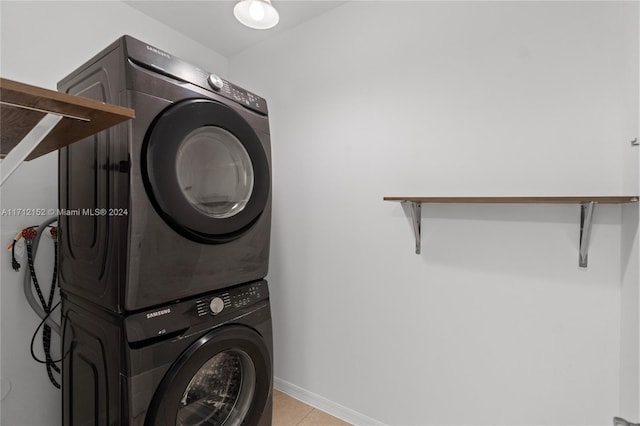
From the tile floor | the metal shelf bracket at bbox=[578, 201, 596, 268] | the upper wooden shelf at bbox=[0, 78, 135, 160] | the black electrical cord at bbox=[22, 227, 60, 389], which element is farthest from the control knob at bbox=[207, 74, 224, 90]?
the tile floor

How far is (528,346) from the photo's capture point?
4.44ft

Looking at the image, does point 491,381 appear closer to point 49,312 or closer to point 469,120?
point 469,120

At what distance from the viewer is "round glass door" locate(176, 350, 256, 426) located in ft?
4.36

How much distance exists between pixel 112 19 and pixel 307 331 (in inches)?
91.9

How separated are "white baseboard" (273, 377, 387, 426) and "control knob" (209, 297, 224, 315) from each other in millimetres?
1135

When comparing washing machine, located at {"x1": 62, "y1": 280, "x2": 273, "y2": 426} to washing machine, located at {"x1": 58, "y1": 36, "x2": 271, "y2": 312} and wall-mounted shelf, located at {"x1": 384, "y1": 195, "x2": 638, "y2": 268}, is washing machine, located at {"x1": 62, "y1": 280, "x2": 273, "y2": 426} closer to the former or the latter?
washing machine, located at {"x1": 58, "y1": 36, "x2": 271, "y2": 312}

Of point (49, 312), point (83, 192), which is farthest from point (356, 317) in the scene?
point (49, 312)

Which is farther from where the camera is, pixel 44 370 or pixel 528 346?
pixel 44 370

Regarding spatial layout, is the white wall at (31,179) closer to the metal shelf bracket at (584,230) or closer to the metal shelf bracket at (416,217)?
the metal shelf bracket at (416,217)

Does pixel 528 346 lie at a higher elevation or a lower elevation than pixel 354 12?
lower

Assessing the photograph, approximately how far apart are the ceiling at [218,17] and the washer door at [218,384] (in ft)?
6.26

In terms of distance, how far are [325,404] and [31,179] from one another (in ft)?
6.96

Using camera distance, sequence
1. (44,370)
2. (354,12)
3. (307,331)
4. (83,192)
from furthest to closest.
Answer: (307,331), (354,12), (44,370), (83,192)

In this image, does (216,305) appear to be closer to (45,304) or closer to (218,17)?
(45,304)
